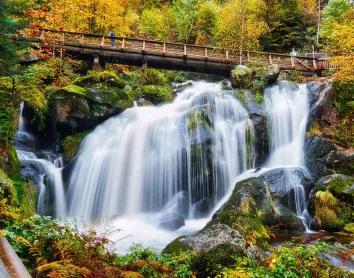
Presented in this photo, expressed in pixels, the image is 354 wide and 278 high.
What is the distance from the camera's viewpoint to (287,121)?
50.1 feet

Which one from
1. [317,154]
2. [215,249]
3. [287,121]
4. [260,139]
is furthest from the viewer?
[287,121]

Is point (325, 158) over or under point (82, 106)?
under

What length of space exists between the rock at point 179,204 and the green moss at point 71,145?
188 inches

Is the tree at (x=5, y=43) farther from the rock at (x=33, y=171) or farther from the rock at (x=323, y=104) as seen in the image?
the rock at (x=323, y=104)

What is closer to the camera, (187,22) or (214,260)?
(214,260)

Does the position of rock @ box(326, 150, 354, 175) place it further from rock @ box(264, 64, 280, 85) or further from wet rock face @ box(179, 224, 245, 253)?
wet rock face @ box(179, 224, 245, 253)

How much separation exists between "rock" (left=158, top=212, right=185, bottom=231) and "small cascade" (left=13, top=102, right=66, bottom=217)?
388cm

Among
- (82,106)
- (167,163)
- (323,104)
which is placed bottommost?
(167,163)

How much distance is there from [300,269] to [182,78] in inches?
850

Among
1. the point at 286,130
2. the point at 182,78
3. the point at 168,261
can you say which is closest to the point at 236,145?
the point at 286,130

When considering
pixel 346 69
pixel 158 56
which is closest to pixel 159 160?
pixel 158 56

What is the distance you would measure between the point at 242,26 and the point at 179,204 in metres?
15.1

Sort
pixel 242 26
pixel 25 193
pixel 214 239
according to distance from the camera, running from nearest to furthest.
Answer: pixel 214 239 < pixel 25 193 < pixel 242 26

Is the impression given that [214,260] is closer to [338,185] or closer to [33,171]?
[338,185]
